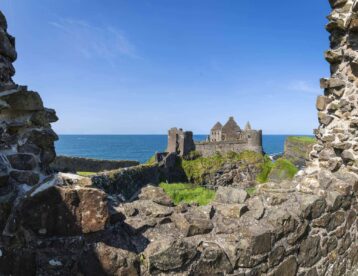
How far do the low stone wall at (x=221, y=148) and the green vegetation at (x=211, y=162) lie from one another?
112cm

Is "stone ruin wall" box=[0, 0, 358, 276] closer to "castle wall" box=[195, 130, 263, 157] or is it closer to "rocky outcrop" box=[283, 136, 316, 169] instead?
"rocky outcrop" box=[283, 136, 316, 169]

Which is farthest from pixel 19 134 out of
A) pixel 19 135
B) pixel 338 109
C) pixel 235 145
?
pixel 235 145

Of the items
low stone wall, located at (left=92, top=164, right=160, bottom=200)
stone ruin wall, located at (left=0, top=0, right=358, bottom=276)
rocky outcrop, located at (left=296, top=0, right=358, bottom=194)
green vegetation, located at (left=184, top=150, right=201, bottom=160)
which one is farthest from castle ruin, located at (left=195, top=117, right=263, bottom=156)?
stone ruin wall, located at (left=0, top=0, right=358, bottom=276)

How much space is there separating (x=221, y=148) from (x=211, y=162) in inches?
136

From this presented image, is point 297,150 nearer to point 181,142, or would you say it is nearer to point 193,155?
point 193,155

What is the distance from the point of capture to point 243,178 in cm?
3909

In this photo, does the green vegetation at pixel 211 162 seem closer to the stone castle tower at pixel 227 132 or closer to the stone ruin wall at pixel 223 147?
the stone ruin wall at pixel 223 147

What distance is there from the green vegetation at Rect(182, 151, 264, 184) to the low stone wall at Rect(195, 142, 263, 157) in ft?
3.68

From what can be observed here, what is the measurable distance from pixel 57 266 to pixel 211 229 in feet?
5.48

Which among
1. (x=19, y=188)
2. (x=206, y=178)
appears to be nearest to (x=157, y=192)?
(x=19, y=188)

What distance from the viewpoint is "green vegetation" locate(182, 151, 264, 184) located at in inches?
1554

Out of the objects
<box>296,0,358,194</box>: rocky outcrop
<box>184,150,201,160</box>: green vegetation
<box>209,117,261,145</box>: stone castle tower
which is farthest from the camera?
<box>209,117,261,145</box>: stone castle tower

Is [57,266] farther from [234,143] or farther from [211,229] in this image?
[234,143]

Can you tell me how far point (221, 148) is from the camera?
1711 inches
